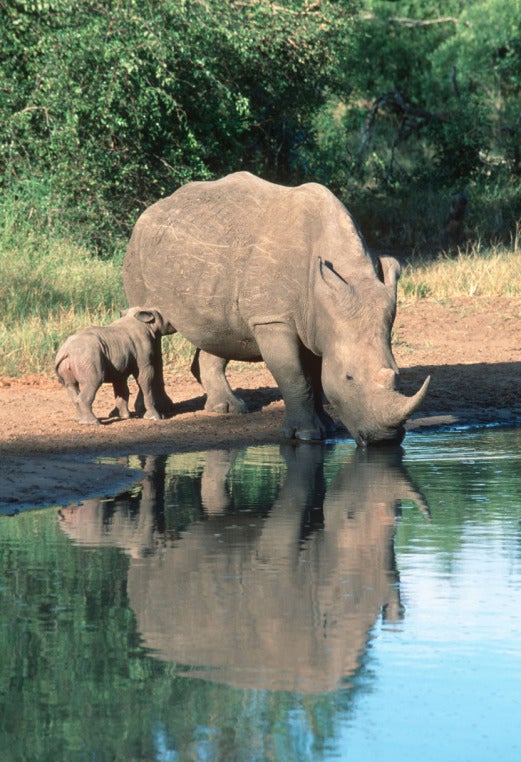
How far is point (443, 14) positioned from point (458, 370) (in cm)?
1941

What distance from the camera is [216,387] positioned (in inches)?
442

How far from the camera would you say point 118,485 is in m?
8.07

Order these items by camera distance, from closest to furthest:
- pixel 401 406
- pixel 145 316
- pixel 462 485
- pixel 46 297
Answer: pixel 462 485, pixel 401 406, pixel 145 316, pixel 46 297

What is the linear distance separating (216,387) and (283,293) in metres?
1.59

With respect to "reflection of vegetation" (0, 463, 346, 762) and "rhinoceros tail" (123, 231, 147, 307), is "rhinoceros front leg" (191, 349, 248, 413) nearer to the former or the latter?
"rhinoceros tail" (123, 231, 147, 307)

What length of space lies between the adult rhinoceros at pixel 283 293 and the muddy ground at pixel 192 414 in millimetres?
600

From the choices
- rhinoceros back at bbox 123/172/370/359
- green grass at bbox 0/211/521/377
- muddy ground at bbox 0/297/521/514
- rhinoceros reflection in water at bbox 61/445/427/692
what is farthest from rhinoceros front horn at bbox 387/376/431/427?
green grass at bbox 0/211/521/377

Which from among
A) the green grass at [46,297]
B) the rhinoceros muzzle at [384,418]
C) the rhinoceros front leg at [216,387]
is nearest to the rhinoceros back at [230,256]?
the rhinoceros front leg at [216,387]

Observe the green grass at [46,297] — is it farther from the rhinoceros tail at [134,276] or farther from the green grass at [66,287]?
the rhinoceros tail at [134,276]

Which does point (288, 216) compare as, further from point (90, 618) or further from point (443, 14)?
point (443, 14)

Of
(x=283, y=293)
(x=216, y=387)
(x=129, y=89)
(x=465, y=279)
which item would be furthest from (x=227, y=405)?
(x=465, y=279)

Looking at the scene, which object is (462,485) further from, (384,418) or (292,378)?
(292,378)

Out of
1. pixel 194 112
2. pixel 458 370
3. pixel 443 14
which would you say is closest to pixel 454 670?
pixel 458 370

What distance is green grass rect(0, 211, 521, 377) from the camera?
13.1m
